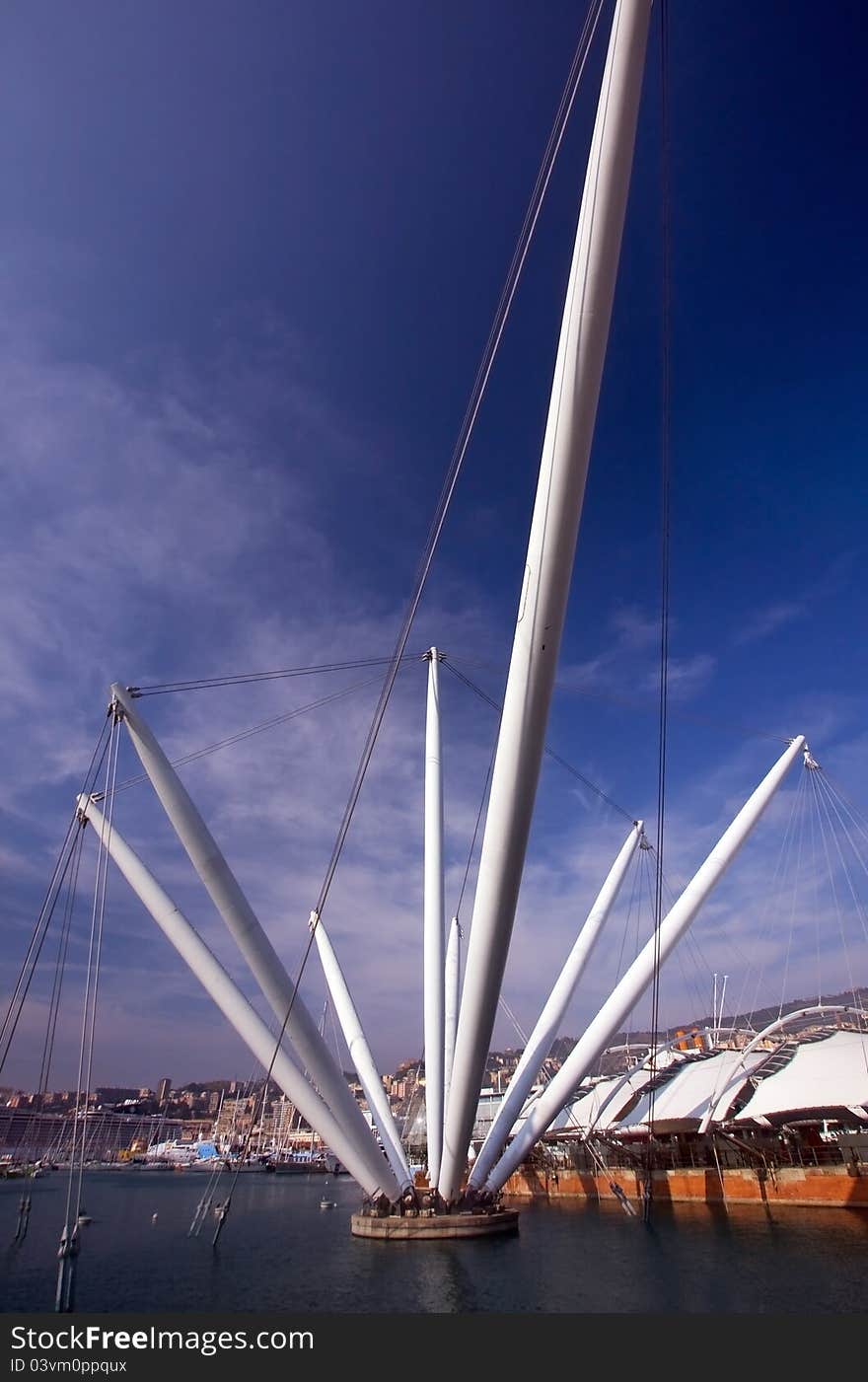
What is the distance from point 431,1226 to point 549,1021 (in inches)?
507

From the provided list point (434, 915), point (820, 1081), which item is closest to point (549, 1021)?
point (434, 915)

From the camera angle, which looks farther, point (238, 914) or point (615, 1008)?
point (615, 1008)

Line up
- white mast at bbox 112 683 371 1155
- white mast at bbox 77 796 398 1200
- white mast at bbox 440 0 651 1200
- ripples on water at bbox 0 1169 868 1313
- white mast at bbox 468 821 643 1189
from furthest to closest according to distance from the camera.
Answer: white mast at bbox 468 821 643 1189 → white mast at bbox 77 796 398 1200 → white mast at bbox 112 683 371 1155 → ripples on water at bbox 0 1169 868 1313 → white mast at bbox 440 0 651 1200

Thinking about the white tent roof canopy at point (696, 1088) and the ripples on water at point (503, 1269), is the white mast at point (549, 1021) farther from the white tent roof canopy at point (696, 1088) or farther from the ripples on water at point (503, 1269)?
the white tent roof canopy at point (696, 1088)

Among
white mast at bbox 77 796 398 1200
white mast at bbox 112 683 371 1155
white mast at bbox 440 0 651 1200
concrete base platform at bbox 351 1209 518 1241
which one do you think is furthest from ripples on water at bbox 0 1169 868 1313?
white mast at bbox 440 0 651 1200

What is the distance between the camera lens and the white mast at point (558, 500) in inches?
460

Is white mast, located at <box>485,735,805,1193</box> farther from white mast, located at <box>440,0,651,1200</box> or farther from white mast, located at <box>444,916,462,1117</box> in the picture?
white mast, located at <box>440,0,651,1200</box>

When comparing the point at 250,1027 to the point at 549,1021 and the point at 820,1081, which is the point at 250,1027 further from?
the point at 820,1081

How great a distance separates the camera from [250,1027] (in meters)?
26.5

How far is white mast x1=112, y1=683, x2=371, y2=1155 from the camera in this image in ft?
78.9

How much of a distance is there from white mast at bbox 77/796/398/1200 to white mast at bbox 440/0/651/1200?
38.0 ft

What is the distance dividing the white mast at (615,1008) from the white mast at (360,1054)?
178 inches

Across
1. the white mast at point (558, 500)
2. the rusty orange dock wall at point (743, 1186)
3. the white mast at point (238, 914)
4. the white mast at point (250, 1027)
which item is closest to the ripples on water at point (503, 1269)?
the rusty orange dock wall at point (743, 1186)

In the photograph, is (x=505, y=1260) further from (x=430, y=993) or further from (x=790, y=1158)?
(x=790, y=1158)
